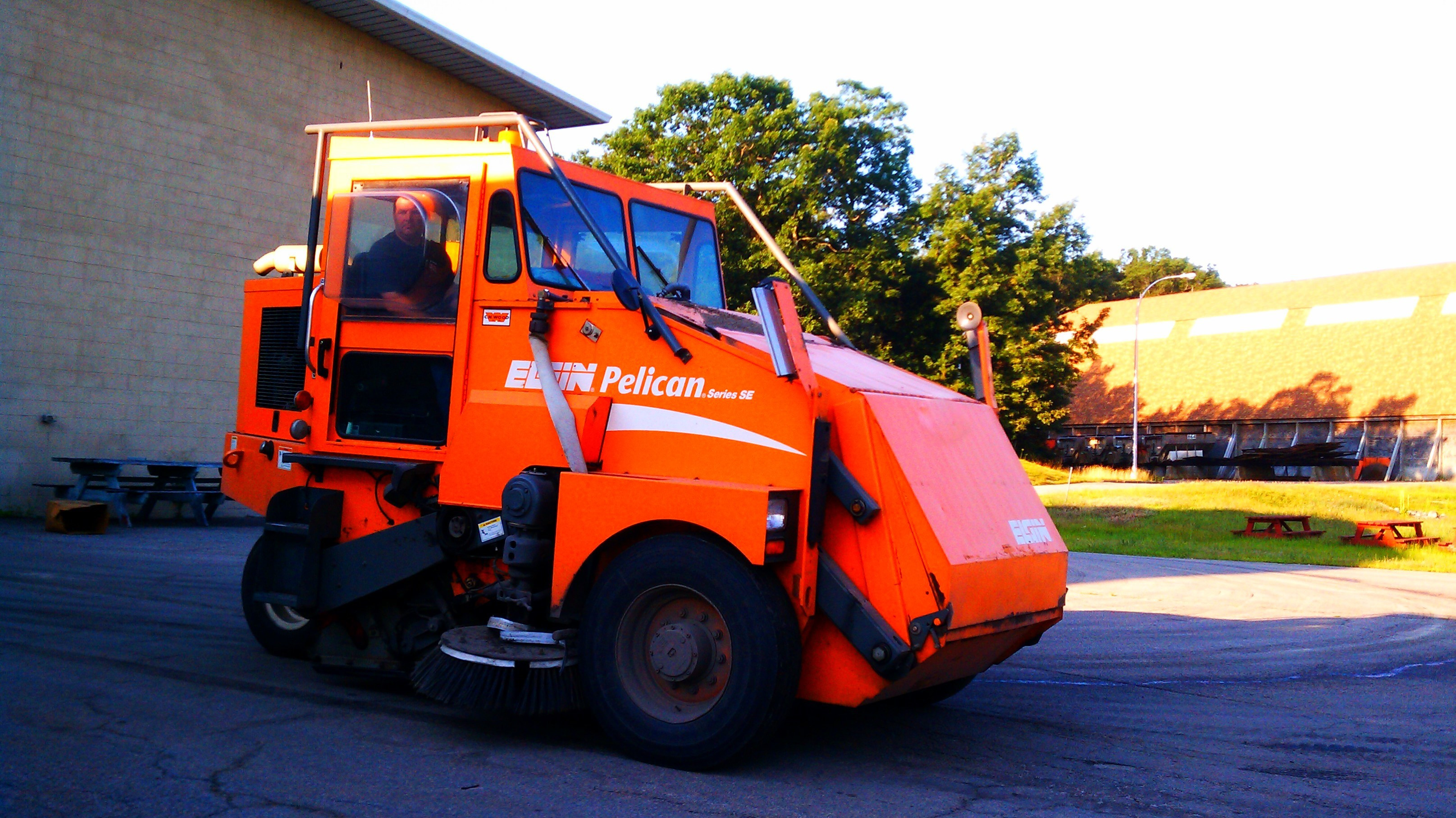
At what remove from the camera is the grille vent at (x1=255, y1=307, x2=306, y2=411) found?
7477 mm

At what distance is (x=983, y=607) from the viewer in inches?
207

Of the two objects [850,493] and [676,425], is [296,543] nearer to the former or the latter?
[676,425]

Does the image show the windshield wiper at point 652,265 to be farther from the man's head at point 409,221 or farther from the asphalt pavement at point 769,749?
the asphalt pavement at point 769,749

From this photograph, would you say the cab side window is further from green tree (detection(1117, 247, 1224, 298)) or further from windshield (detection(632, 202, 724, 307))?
green tree (detection(1117, 247, 1224, 298))

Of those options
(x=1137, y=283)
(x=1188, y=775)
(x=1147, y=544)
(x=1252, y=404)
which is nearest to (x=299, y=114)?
(x=1147, y=544)

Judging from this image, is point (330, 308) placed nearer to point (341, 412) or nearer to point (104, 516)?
point (341, 412)

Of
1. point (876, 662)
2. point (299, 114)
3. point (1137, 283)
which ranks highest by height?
point (1137, 283)

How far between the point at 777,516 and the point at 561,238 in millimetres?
2262

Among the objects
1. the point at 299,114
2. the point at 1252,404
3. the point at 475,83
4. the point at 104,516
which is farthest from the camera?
the point at 1252,404

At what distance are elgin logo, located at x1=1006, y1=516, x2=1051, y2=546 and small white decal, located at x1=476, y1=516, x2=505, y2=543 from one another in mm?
2657

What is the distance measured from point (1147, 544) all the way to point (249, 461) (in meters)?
19.0

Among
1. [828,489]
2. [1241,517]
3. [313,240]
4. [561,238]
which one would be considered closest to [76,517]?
[313,240]

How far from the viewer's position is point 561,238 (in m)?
6.33

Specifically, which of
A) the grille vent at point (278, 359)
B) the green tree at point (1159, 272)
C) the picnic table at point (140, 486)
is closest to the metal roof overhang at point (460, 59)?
the picnic table at point (140, 486)
